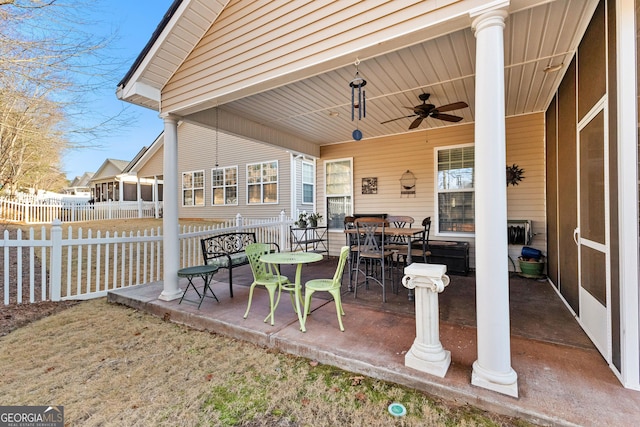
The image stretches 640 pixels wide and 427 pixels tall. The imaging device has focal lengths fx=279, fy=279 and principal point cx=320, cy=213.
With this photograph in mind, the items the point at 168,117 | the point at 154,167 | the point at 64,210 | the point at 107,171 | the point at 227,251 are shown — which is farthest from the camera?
the point at 107,171

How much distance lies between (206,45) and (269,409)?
406cm

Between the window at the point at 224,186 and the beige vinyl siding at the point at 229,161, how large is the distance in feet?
0.60

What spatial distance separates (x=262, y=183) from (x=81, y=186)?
2801 cm

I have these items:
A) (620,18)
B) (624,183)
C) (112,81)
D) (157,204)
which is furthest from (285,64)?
(157,204)

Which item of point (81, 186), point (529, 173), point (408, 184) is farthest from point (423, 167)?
point (81, 186)

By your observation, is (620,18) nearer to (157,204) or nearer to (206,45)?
(206,45)

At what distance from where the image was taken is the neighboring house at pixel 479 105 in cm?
195

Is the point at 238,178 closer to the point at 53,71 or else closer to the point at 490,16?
the point at 53,71

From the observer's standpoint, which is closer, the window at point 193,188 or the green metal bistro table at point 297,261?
the green metal bistro table at point 297,261

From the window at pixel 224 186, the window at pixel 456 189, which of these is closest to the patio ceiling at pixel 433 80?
the window at pixel 456 189

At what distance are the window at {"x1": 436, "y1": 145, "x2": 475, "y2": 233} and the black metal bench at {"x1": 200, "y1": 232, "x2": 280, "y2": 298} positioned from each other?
3.61m

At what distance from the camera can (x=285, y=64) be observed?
9.57 feet

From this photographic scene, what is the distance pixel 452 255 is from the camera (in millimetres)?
5258

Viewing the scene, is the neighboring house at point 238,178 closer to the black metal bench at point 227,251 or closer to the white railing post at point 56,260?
the black metal bench at point 227,251
